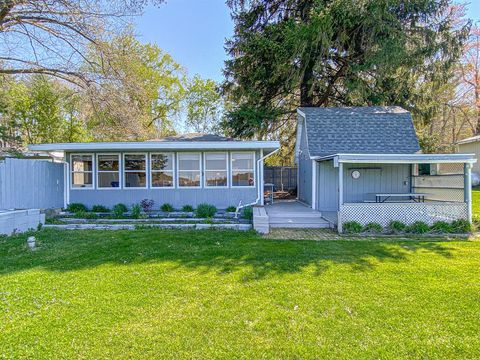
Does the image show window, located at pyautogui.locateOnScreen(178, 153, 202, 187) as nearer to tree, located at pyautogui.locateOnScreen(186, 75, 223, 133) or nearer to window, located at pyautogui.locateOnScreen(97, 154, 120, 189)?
window, located at pyautogui.locateOnScreen(97, 154, 120, 189)

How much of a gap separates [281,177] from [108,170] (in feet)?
27.8

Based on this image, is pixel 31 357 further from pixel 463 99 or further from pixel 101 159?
pixel 463 99

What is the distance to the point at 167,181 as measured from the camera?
10.5 m

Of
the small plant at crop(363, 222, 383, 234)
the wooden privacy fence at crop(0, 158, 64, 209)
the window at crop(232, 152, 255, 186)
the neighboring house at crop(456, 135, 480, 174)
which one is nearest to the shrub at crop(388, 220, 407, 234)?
the small plant at crop(363, 222, 383, 234)

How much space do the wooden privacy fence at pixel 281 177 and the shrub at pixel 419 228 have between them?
7.77 meters

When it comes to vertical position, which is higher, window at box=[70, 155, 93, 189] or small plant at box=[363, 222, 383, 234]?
window at box=[70, 155, 93, 189]

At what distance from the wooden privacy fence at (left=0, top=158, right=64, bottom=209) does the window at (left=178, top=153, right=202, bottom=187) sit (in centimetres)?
423

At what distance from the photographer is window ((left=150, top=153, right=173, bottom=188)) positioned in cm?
1046

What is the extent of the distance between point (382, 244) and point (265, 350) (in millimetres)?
4861

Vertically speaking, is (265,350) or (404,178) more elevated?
(404,178)

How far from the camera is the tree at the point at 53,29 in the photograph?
30.6 feet

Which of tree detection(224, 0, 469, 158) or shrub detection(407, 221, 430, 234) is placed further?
tree detection(224, 0, 469, 158)

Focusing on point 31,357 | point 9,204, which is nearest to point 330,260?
point 31,357

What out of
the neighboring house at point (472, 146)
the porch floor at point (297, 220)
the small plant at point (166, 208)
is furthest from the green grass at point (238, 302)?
the neighboring house at point (472, 146)
